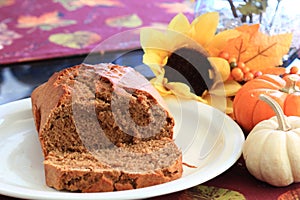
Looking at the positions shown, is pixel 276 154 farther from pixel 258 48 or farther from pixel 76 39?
pixel 76 39

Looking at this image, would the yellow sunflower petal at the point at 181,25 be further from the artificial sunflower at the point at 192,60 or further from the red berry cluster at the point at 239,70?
the red berry cluster at the point at 239,70

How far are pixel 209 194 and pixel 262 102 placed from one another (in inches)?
14.1

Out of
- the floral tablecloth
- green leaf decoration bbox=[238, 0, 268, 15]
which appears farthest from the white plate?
the floral tablecloth

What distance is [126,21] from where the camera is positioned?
275 centimetres

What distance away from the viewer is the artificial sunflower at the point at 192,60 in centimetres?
169

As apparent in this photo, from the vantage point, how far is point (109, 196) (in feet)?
3.76

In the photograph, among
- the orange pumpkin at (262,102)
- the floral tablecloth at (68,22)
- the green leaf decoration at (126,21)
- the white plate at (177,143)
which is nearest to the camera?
the white plate at (177,143)

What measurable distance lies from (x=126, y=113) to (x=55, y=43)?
113 centimetres

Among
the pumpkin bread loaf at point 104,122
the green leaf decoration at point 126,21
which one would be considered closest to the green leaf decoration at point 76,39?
the green leaf decoration at point 126,21

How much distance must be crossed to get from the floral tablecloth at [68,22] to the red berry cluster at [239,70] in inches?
28.9

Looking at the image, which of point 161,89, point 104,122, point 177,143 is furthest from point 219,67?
point 104,122

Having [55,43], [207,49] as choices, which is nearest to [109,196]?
[207,49]

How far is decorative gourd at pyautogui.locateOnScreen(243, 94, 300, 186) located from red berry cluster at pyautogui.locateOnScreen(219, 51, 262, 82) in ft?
1.30

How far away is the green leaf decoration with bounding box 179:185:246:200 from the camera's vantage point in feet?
4.07
